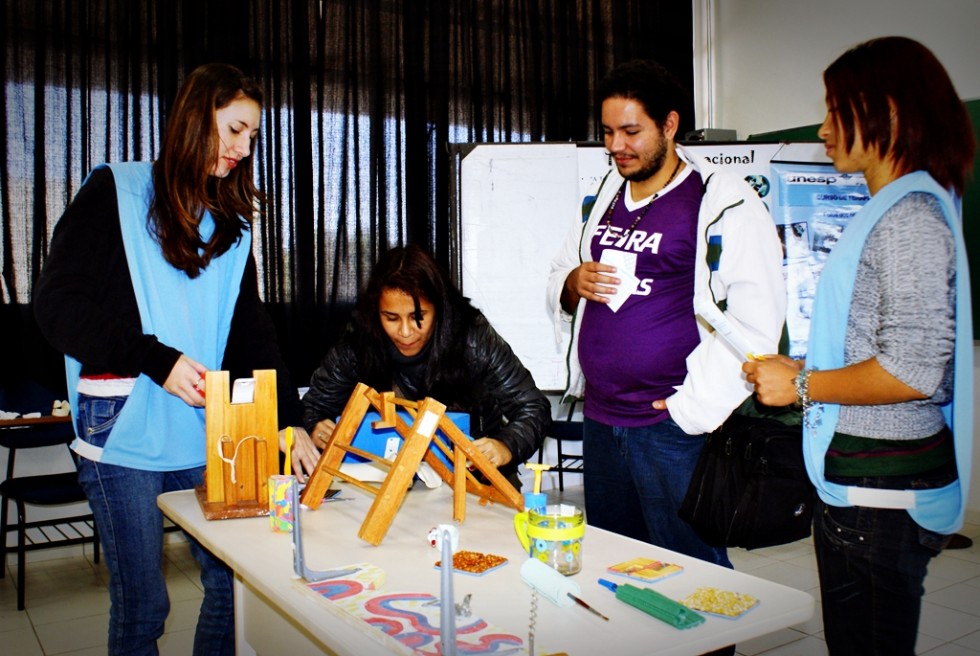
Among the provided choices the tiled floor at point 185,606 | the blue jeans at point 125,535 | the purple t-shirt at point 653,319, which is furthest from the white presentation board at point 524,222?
the blue jeans at point 125,535

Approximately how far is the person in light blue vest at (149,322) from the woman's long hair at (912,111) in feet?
3.67

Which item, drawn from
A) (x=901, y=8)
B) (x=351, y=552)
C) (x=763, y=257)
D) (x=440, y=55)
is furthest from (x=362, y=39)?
(x=351, y=552)

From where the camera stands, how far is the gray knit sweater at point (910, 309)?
45.6 inches

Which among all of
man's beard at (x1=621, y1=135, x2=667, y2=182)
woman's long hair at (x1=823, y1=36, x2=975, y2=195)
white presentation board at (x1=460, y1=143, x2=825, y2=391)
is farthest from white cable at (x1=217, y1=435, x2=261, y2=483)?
white presentation board at (x1=460, y1=143, x2=825, y2=391)

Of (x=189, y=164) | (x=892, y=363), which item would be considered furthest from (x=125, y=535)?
(x=892, y=363)

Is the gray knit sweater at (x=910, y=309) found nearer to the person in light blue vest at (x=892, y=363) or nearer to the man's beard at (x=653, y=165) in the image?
the person in light blue vest at (x=892, y=363)

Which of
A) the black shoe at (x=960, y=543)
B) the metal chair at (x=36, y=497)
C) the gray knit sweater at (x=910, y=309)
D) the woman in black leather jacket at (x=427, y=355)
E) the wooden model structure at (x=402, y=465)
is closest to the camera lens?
the gray knit sweater at (x=910, y=309)

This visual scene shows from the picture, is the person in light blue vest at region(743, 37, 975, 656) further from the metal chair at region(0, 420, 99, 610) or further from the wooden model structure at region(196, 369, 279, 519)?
the metal chair at region(0, 420, 99, 610)

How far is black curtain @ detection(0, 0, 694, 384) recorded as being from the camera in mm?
3471

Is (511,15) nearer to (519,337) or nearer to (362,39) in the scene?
(362,39)

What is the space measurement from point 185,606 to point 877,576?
258 cm

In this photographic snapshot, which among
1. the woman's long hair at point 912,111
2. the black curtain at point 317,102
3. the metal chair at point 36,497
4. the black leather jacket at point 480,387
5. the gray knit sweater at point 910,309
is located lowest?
the metal chair at point 36,497

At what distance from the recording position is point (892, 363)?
3.81 ft

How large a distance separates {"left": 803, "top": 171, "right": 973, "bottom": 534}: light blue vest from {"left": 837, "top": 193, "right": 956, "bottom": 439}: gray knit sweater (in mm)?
14
